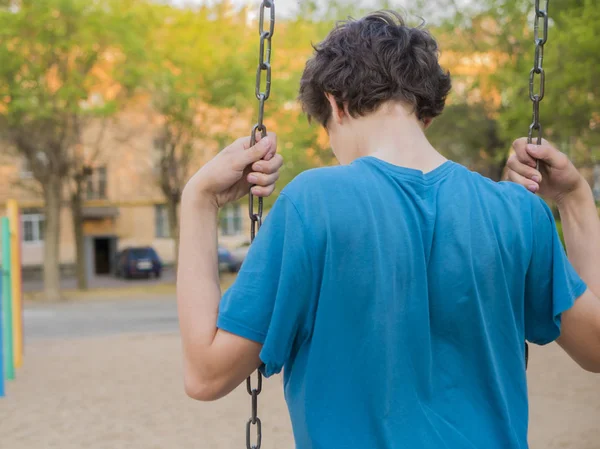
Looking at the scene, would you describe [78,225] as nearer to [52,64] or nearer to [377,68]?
[52,64]

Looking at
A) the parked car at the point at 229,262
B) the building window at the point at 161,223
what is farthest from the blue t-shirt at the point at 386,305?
the building window at the point at 161,223

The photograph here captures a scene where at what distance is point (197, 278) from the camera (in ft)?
4.54

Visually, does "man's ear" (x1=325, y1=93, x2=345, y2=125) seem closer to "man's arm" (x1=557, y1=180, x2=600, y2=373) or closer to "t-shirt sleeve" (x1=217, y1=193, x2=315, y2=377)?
"t-shirt sleeve" (x1=217, y1=193, x2=315, y2=377)

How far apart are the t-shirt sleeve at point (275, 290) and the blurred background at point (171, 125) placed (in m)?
5.23

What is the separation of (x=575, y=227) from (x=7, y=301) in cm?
905

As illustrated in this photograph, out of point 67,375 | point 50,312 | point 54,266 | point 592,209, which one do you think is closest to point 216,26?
point 54,266

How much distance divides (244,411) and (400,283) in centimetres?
678

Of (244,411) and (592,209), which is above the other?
(592,209)

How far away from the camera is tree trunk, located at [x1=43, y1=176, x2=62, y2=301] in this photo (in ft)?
77.0

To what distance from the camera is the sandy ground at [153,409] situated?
257 inches

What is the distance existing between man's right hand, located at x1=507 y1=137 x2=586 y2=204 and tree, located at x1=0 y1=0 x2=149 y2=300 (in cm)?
1975

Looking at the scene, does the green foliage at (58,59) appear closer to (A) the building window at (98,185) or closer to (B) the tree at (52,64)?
(B) the tree at (52,64)

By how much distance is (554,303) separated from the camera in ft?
4.59

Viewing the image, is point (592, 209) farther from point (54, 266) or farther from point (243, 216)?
point (243, 216)
